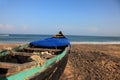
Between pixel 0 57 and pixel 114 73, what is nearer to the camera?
pixel 0 57

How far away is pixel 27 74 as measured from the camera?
4660 millimetres

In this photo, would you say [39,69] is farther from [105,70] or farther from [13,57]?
[105,70]

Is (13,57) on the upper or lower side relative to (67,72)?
upper

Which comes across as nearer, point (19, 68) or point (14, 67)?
point (14, 67)

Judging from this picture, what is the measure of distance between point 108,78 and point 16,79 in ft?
19.0

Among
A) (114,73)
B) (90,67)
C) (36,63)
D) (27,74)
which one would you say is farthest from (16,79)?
(90,67)

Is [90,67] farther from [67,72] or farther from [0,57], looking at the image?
[0,57]

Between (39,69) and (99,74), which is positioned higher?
(39,69)

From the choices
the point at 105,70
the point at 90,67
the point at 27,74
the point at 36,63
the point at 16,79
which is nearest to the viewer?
the point at 16,79

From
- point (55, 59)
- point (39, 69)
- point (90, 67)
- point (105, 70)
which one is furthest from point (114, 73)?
point (39, 69)

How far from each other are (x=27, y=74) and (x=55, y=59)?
213 cm

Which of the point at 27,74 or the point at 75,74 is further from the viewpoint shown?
the point at 75,74

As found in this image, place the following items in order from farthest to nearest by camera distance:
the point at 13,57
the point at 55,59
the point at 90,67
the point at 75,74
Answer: the point at 90,67 → the point at 75,74 → the point at 13,57 → the point at 55,59

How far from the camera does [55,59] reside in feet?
22.0
